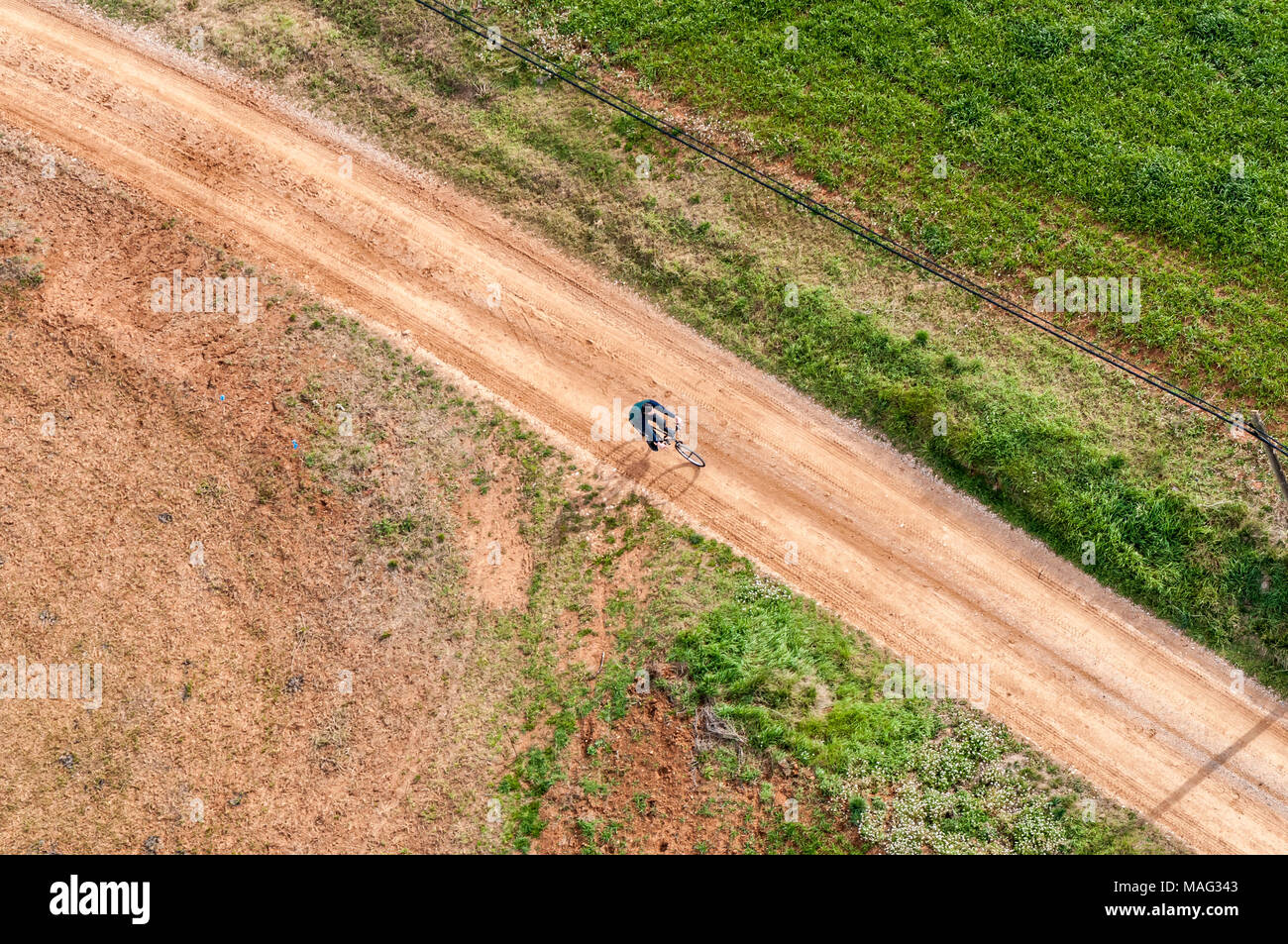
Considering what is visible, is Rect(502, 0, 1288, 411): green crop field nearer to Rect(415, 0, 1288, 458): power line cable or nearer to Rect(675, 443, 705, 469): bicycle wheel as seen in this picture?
Rect(415, 0, 1288, 458): power line cable

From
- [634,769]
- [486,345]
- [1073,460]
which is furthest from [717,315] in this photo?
[634,769]

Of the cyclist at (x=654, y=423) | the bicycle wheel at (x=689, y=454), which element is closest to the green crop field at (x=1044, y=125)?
the cyclist at (x=654, y=423)

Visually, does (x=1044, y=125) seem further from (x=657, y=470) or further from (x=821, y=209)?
(x=657, y=470)

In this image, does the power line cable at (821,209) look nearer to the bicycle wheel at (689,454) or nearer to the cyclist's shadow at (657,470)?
the bicycle wheel at (689,454)

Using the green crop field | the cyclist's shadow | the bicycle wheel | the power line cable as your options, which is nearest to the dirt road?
the cyclist's shadow

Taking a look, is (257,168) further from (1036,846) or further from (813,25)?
(1036,846)
